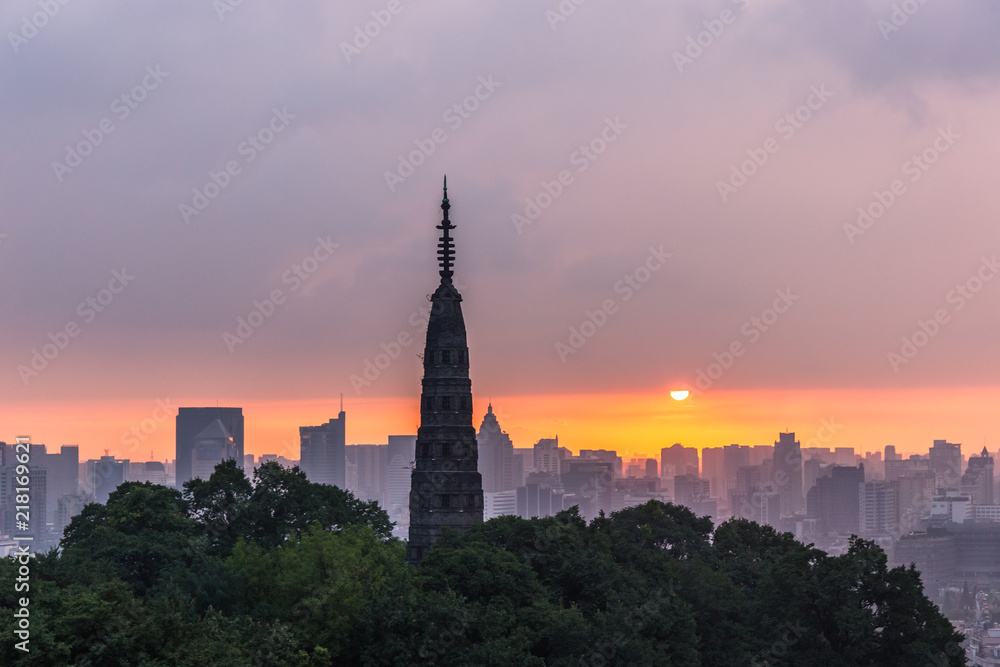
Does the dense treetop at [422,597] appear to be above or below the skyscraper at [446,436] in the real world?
below

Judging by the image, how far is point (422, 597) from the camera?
54.1m

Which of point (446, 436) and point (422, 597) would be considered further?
point (446, 436)

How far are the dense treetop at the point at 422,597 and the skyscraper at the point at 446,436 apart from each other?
3.31 metres

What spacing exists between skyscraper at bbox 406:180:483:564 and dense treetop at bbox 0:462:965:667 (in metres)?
3.31

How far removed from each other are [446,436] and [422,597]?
1696 cm

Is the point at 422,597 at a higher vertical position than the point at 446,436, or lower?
lower

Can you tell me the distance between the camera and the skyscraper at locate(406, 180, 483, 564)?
70.2m

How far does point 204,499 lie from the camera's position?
246 feet

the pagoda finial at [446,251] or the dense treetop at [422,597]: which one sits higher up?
the pagoda finial at [446,251]

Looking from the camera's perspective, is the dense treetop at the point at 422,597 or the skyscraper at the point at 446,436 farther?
the skyscraper at the point at 446,436

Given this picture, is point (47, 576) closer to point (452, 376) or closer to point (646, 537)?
point (452, 376)

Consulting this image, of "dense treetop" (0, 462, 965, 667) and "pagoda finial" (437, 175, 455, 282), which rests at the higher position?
"pagoda finial" (437, 175, 455, 282)

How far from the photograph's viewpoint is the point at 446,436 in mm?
70375

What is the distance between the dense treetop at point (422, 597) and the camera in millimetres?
46844
